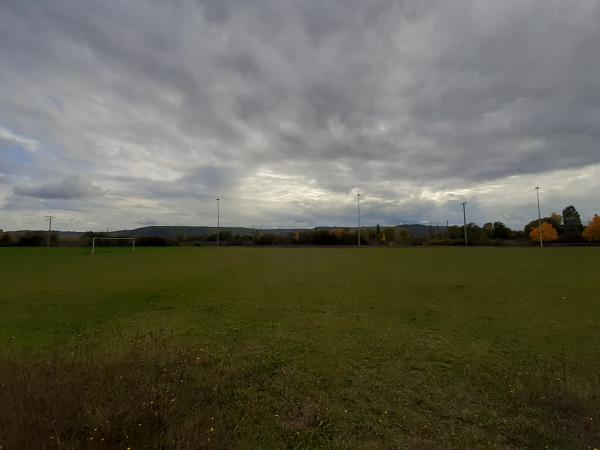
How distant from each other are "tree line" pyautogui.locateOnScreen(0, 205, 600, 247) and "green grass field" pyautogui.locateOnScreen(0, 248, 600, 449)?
2555 inches

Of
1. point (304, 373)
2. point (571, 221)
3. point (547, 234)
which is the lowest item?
point (304, 373)

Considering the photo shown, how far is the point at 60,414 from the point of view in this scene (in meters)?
3.26

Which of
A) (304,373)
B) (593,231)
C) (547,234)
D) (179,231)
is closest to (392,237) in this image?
(547,234)

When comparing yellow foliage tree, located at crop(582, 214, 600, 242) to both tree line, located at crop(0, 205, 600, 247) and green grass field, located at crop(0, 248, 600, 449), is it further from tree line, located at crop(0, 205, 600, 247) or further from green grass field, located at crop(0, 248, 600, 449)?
green grass field, located at crop(0, 248, 600, 449)

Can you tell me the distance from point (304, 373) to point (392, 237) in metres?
96.1

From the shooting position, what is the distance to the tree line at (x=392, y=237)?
67.1 m

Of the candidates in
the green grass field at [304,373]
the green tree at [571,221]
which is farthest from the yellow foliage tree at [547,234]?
the green grass field at [304,373]

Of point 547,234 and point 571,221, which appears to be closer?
point 547,234

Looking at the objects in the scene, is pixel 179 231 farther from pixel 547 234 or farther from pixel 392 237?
pixel 547 234

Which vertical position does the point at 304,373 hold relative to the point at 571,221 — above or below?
below

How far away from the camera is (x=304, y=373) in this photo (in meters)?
4.48

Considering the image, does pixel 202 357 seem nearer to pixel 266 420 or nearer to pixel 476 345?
pixel 266 420

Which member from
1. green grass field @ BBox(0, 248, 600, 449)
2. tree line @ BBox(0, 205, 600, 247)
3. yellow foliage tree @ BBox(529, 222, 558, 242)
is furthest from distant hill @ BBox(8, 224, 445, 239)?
green grass field @ BBox(0, 248, 600, 449)

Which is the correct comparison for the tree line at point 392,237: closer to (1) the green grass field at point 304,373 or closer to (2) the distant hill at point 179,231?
(2) the distant hill at point 179,231
